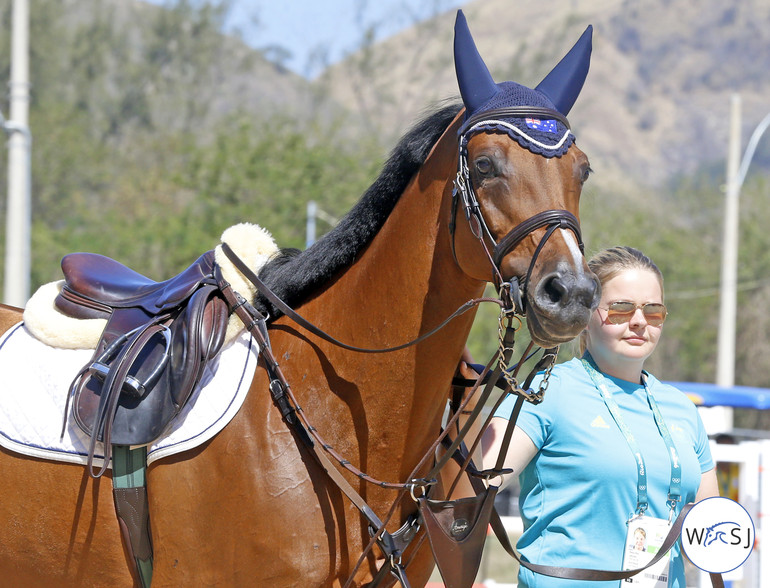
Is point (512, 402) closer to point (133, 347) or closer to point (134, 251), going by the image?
point (133, 347)

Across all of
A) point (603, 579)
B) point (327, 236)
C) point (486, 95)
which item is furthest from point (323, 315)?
point (603, 579)

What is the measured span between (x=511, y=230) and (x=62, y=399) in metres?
1.64

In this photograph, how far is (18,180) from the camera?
816 cm

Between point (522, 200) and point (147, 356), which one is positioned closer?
point (522, 200)

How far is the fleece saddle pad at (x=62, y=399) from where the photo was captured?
2.72 meters

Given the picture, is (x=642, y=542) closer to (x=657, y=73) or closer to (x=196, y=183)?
(x=196, y=183)

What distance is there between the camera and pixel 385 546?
2666 millimetres

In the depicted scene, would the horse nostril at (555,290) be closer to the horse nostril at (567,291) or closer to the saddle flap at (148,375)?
the horse nostril at (567,291)

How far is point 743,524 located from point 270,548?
1.70 m

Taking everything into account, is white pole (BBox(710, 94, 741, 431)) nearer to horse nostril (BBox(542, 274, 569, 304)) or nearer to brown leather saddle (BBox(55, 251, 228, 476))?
brown leather saddle (BBox(55, 251, 228, 476))

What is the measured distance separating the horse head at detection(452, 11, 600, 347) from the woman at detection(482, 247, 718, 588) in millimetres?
752

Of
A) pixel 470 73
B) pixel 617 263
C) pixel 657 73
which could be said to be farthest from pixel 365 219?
pixel 657 73

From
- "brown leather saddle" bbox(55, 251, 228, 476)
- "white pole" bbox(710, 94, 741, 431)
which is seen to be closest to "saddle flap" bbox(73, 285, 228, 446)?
"brown leather saddle" bbox(55, 251, 228, 476)

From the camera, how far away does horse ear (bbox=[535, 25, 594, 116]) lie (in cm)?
269
